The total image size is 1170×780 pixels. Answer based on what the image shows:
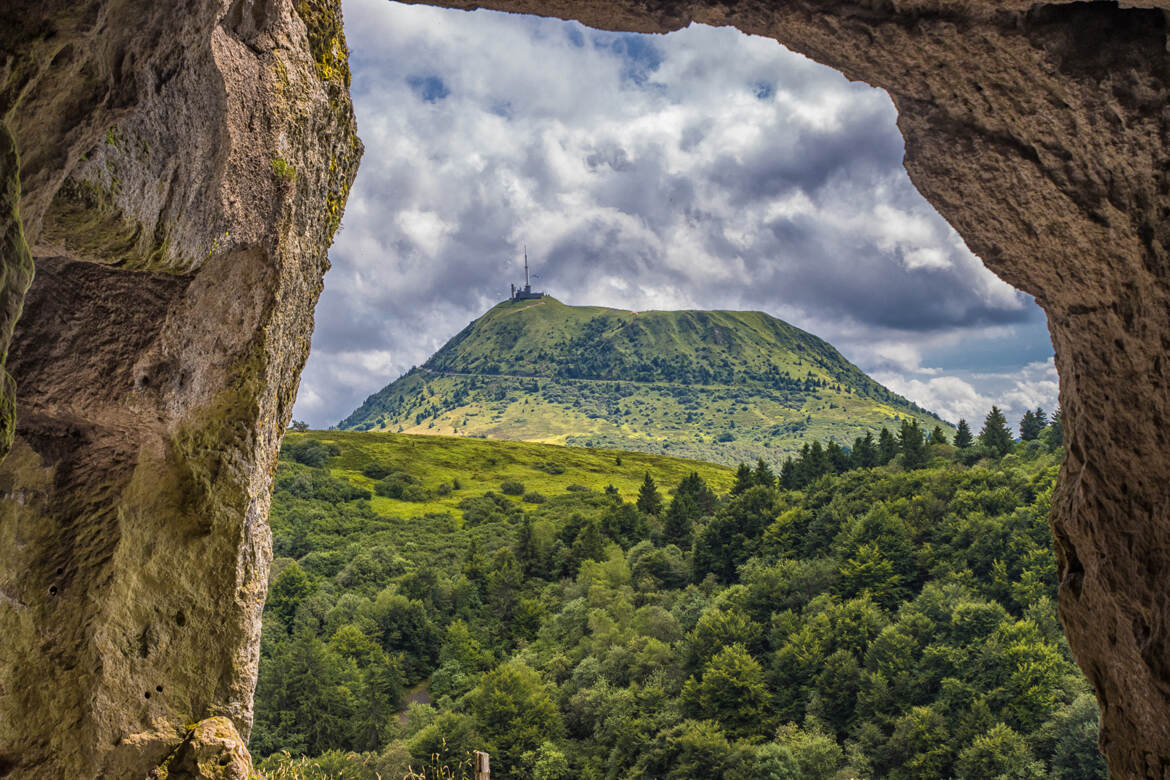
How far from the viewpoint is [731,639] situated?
5678cm

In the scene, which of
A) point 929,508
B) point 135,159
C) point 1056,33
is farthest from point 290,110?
point 929,508

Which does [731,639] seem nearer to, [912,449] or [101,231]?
[912,449]

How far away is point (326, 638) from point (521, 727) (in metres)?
22.6

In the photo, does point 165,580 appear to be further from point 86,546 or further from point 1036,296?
point 1036,296

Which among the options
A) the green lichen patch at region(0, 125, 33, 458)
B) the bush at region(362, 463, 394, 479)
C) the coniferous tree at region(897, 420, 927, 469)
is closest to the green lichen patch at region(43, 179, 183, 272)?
the green lichen patch at region(0, 125, 33, 458)

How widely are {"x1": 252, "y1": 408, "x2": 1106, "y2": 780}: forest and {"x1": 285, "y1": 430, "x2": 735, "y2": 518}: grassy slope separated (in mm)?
25847

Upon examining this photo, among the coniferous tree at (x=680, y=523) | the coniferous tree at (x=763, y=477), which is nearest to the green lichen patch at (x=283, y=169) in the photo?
the coniferous tree at (x=763, y=477)

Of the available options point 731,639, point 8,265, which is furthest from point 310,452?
point 8,265

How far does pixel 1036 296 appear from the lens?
7328mm

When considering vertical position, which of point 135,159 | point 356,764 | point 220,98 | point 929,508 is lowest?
point 356,764

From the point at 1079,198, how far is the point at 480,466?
440 ft

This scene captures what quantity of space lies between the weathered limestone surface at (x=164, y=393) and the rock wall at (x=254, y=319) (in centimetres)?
2

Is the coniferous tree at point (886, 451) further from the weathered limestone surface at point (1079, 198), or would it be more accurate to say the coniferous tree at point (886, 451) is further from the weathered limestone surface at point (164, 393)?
the weathered limestone surface at point (164, 393)

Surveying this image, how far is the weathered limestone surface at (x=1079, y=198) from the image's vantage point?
5809 millimetres
